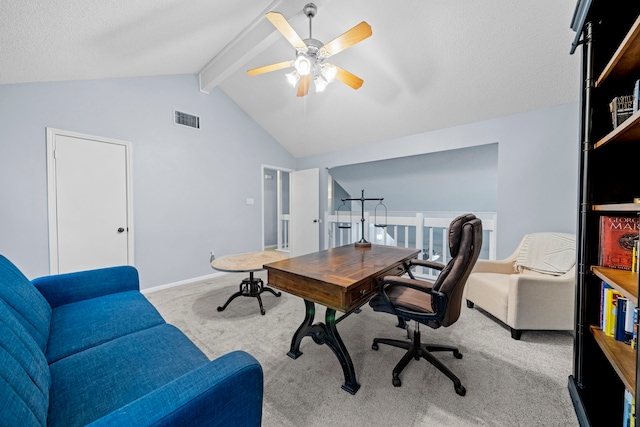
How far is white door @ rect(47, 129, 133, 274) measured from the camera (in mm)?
2695

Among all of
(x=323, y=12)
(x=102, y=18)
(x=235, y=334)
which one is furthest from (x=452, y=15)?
(x=235, y=334)

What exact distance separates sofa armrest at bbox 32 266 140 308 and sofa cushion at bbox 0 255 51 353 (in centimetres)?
28

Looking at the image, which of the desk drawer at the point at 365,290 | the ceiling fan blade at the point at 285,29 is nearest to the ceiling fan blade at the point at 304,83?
the ceiling fan blade at the point at 285,29

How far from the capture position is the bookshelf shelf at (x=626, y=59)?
94 cm

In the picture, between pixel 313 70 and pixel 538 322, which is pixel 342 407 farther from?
pixel 313 70

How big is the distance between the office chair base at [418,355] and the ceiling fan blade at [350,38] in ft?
7.39

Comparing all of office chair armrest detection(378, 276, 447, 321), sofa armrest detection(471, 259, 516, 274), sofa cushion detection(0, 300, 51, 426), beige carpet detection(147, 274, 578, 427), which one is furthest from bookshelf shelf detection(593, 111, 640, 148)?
sofa cushion detection(0, 300, 51, 426)

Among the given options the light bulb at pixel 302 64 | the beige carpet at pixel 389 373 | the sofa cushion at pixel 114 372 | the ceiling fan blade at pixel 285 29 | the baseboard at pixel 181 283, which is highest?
the ceiling fan blade at pixel 285 29

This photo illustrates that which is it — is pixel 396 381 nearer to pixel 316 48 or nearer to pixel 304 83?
pixel 316 48

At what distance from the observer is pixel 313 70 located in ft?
7.61

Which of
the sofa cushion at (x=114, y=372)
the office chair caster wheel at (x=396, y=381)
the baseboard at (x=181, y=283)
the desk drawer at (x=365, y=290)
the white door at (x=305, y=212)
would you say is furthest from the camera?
the white door at (x=305, y=212)

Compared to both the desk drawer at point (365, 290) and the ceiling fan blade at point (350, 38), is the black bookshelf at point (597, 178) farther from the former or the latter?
the ceiling fan blade at point (350, 38)

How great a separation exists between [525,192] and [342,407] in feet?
10.00

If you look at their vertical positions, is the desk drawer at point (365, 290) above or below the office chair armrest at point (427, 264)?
below
